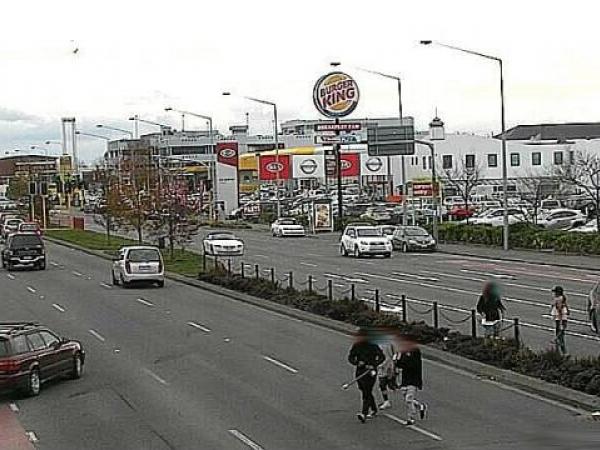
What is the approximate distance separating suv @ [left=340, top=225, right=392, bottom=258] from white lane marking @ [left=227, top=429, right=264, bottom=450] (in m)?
43.0

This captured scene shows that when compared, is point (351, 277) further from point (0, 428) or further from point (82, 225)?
point (82, 225)

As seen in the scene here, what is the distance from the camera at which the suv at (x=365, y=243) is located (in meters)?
59.2

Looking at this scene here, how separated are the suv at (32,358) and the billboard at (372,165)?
93092 mm

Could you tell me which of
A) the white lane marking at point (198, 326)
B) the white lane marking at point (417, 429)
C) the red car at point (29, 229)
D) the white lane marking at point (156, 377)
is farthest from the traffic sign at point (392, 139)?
the white lane marking at point (417, 429)

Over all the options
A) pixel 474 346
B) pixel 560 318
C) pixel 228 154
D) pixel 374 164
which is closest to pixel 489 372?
pixel 474 346

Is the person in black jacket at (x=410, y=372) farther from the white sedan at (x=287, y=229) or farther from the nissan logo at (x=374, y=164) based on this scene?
the nissan logo at (x=374, y=164)

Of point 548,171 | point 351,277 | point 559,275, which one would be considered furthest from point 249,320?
point 548,171

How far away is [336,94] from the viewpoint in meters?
87.2

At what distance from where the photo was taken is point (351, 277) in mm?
45406

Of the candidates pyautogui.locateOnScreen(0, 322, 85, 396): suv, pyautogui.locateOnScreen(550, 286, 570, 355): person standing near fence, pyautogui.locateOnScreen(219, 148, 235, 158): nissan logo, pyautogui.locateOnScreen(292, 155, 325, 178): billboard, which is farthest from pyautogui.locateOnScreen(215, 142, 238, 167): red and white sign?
pyautogui.locateOnScreen(0, 322, 85, 396): suv

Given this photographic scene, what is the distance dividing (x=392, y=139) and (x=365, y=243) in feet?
70.4

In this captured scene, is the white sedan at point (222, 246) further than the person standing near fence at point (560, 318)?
Yes

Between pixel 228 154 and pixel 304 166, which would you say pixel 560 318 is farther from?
pixel 304 166

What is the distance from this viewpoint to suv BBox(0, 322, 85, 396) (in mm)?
19484
